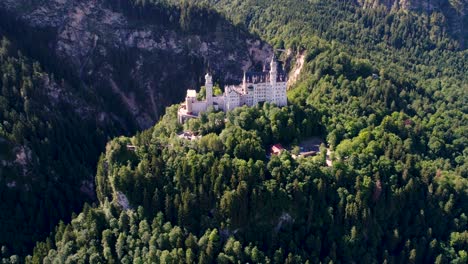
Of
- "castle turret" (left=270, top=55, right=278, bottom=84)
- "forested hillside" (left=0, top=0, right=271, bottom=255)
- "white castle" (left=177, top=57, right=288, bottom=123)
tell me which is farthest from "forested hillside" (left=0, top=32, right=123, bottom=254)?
"castle turret" (left=270, top=55, right=278, bottom=84)

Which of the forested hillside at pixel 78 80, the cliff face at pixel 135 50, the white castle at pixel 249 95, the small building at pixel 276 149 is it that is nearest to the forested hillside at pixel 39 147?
the forested hillside at pixel 78 80

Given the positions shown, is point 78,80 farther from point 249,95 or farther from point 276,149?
A: point 276,149

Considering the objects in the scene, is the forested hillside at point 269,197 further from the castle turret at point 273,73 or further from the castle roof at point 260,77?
the castle roof at point 260,77

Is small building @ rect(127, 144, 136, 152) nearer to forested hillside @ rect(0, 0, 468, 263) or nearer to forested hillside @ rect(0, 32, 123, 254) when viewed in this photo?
forested hillside @ rect(0, 0, 468, 263)

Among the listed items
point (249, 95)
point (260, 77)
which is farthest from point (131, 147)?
point (260, 77)

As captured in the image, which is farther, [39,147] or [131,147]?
[39,147]

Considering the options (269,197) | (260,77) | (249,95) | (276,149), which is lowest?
(269,197)
